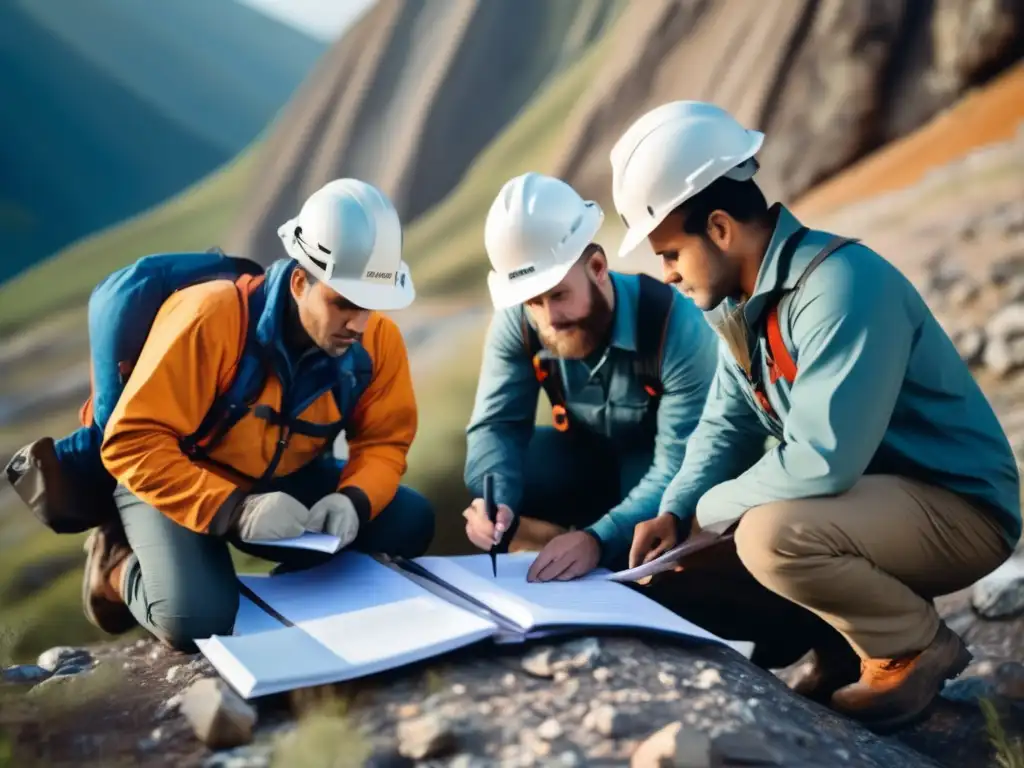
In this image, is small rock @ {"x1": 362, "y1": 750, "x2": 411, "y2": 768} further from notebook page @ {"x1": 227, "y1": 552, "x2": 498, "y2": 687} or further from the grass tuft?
the grass tuft

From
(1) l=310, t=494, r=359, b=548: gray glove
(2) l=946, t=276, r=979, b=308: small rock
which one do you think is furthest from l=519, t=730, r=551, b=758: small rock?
(2) l=946, t=276, r=979, b=308: small rock

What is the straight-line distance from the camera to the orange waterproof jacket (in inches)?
96.2

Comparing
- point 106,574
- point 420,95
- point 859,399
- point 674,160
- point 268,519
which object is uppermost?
point 420,95

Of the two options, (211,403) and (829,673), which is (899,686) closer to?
(829,673)

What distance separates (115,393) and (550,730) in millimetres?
1390

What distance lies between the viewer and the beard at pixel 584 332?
9.43 ft

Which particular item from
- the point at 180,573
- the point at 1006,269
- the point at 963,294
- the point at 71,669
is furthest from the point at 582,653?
the point at 1006,269

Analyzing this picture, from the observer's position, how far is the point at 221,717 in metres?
1.87

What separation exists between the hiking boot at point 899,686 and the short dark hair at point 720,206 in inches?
39.3

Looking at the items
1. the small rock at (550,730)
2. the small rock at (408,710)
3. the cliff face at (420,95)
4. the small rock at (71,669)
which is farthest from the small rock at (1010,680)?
the cliff face at (420,95)

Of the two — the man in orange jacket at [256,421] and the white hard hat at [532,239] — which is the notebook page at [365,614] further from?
the white hard hat at [532,239]

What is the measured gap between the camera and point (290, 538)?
2.46 m

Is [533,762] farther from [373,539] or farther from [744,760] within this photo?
[373,539]

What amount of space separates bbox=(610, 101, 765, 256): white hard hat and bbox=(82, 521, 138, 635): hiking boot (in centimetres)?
152
